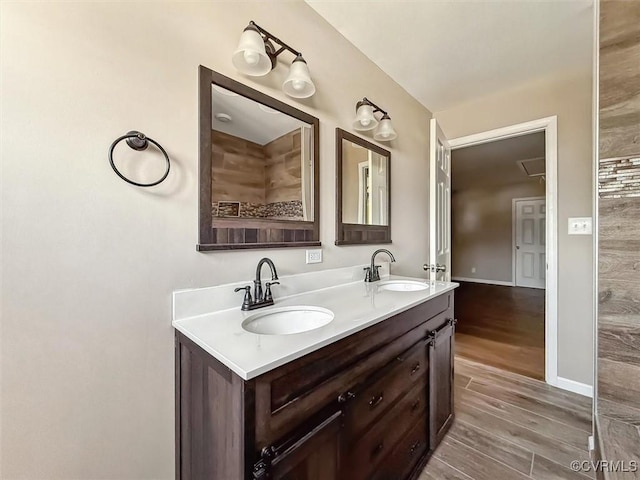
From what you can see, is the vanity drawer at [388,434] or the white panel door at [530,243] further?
the white panel door at [530,243]

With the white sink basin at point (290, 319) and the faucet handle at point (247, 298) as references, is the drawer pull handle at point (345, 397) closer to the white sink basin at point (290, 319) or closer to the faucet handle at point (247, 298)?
the white sink basin at point (290, 319)

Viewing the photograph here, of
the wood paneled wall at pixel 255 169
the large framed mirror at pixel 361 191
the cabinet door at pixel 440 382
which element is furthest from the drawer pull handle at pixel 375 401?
the wood paneled wall at pixel 255 169

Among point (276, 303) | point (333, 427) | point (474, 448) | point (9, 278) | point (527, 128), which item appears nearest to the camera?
point (9, 278)

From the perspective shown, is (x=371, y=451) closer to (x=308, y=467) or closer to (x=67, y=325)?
(x=308, y=467)

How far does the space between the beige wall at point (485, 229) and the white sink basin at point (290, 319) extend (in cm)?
640

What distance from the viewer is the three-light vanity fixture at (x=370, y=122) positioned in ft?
5.73

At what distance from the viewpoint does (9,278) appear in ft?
2.41

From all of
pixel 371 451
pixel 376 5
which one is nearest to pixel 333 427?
pixel 371 451

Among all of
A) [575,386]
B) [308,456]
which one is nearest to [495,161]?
[575,386]

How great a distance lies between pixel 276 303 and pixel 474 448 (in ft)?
4.51

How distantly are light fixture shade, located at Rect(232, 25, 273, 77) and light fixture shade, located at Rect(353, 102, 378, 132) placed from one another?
0.71 m

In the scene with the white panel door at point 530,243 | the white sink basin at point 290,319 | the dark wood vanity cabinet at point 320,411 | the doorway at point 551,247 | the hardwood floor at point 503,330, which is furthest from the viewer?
the white panel door at point 530,243

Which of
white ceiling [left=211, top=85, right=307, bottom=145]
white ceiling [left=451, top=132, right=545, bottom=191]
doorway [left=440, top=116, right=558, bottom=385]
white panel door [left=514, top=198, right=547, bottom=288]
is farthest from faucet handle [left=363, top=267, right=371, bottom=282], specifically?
white panel door [left=514, top=198, right=547, bottom=288]

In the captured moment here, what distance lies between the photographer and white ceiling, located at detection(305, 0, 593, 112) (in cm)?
153
